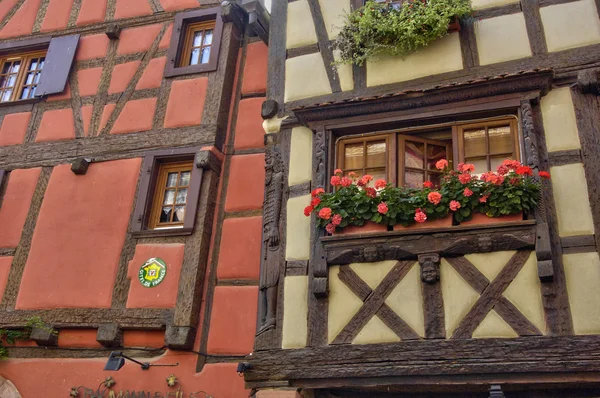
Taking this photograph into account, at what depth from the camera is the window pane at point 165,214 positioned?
7.62m

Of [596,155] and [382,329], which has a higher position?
[596,155]

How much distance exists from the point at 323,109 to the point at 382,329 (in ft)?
7.26

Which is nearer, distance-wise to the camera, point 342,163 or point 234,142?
point 342,163

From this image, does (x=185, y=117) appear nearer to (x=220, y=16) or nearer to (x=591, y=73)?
(x=220, y=16)

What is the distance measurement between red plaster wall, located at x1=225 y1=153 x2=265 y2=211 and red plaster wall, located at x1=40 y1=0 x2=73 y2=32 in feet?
12.6

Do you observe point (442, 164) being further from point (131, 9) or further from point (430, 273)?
point (131, 9)

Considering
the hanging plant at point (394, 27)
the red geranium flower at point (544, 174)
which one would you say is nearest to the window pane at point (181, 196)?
the hanging plant at point (394, 27)

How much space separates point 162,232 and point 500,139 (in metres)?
3.78

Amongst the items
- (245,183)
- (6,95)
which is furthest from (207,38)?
(6,95)

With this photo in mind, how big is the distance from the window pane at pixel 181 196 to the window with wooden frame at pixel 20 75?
296cm

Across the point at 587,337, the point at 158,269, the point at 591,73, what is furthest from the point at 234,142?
the point at 587,337

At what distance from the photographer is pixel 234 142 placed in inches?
309

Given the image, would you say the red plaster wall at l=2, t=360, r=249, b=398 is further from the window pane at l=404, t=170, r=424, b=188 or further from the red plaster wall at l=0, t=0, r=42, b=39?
the red plaster wall at l=0, t=0, r=42, b=39

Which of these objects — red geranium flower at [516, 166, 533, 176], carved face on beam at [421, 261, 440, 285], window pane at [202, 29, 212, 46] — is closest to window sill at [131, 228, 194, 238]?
window pane at [202, 29, 212, 46]
